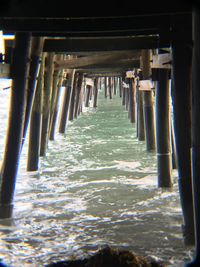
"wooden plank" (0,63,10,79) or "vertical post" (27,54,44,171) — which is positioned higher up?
"wooden plank" (0,63,10,79)

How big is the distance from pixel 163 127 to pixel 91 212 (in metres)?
1.16

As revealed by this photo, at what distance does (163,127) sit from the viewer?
4.16 meters

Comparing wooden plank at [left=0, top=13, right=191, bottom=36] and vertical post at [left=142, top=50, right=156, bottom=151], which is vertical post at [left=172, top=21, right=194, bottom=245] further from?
vertical post at [left=142, top=50, right=156, bottom=151]

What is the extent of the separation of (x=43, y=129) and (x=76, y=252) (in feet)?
11.7

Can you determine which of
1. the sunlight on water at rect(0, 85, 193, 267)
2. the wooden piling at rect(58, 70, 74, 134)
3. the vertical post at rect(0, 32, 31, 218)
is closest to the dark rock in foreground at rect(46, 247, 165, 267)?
the sunlight on water at rect(0, 85, 193, 267)

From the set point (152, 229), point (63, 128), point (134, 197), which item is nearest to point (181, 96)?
point (152, 229)

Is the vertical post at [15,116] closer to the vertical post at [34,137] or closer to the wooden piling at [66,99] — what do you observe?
the vertical post at [34,137]

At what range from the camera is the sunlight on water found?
2.77 m

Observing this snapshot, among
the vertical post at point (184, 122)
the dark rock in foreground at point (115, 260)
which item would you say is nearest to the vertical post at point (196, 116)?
the dark rock in foreground at point (115, 260)

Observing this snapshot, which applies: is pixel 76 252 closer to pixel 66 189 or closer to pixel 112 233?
pixel 112 233

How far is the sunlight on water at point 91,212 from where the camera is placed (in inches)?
109

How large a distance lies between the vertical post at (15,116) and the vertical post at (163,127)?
51.8 inches

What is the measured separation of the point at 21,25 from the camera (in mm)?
3148

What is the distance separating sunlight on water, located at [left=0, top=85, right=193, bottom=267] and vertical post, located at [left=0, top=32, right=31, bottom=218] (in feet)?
1.04
